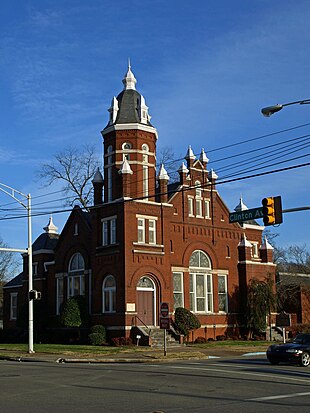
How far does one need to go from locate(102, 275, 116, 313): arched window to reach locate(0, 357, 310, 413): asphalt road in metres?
17.6

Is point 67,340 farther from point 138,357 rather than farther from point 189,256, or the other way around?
point 138,357

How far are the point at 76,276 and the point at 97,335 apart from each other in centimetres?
718

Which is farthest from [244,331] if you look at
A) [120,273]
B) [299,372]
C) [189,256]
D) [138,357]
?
[299,372]

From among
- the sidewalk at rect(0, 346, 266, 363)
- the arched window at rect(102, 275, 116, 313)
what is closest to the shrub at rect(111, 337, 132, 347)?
the arched window at rect(102, 275, 116, 313)

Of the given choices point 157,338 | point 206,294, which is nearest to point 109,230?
point 157,338

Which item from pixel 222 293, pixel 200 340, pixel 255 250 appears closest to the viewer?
pixel 200 340

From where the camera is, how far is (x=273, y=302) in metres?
46.1

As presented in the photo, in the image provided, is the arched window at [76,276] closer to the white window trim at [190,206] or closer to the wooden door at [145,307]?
the wooden door at [145,307]

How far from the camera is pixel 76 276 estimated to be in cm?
4634

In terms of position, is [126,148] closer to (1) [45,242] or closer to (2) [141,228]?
(2) [141,228]

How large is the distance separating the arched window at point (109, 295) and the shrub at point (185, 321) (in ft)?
14.4

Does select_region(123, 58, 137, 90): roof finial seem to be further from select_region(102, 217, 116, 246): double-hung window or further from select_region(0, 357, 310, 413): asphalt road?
select_region(0, 357, 310, 413): asphalt road

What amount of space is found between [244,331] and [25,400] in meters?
34.6

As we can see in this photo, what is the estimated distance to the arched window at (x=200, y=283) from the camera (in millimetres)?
45156
